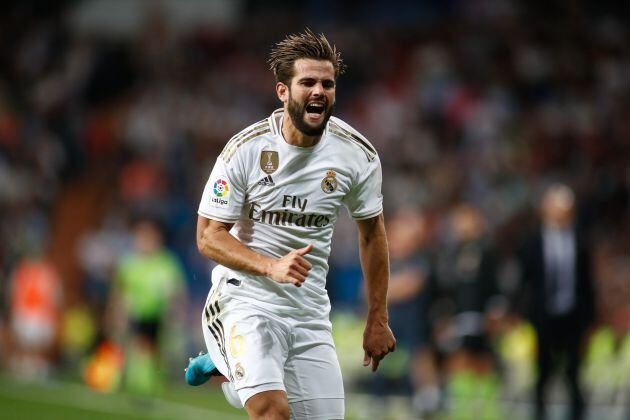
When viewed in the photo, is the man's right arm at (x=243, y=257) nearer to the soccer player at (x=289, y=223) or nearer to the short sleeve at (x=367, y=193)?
the soccer player at (x=289, y=223)

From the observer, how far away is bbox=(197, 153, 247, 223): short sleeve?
17.8 ft

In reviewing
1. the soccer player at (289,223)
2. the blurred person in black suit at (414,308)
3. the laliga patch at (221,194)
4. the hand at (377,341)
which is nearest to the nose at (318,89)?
the soccer player at (289,223)

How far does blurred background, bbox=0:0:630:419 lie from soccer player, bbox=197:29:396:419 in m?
4.61

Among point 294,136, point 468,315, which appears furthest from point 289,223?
point 468,315

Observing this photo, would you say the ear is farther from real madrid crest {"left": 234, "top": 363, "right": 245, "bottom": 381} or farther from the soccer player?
real madrid crest {"left": 234, "top": 363, "right": 245, "bottom": 381}

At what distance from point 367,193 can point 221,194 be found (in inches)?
28.9

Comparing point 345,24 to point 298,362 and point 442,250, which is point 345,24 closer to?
point 442,250

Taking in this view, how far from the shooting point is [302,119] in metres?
5.38

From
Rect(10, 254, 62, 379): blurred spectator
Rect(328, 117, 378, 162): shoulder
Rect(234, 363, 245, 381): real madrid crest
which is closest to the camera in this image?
Rect(234, 363, 245, 381): real madrid crest

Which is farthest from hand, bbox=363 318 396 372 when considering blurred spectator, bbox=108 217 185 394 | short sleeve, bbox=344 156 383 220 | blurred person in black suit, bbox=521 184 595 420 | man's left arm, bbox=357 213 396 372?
blurred spectator, bbox=108 217 185 394

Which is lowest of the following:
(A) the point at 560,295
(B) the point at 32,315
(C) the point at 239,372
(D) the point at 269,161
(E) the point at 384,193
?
(B) the point at 32,315

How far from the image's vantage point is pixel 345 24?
800 inches

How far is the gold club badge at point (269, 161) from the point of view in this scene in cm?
548

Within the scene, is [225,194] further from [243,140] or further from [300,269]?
[300,269]
